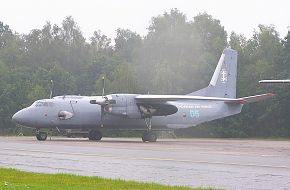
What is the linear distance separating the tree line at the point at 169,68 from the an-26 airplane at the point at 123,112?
17.4 metres

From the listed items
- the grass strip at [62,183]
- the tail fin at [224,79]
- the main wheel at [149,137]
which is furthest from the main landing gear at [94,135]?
the grass strip at [62,183]

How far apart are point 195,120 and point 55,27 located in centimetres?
6463

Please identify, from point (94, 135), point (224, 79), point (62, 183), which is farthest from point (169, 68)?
point (62, 183)

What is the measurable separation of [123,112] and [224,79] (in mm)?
10630

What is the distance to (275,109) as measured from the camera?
203 ft

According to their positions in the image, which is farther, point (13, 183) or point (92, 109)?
point (92, 109)

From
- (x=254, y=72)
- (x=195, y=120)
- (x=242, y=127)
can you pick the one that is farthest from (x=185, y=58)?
(x=195, y=120)

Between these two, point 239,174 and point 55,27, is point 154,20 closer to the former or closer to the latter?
point 55,27

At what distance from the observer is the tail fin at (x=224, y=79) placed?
4719 centimetres

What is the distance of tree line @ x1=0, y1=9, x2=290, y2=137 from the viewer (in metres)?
62.9

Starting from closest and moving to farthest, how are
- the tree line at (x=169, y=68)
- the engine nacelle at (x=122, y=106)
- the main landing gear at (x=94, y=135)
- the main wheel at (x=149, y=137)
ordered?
1. the engine nacelle at (x=122, y=106)
2. the main wheel at (x=149, y=137)
3. the main landing gear at (x=94, y=135)
4. the tree line at (x=169, y=68)

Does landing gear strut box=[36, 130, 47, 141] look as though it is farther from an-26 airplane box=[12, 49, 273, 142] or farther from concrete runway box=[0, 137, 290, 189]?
concrete runway box=[0, 137, 290, 189]

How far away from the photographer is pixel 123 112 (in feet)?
135

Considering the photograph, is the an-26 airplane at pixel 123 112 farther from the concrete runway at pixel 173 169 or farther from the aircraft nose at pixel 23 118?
the concrete runway at pixel 173 169
